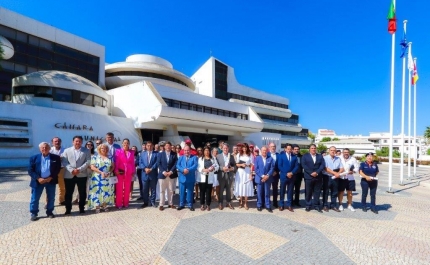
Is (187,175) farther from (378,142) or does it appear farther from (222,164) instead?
(378,142)

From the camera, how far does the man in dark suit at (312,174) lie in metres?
6.22

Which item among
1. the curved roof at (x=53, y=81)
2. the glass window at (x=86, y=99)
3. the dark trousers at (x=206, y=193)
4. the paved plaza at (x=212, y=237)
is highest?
the curved roof at (x=53, y=81)

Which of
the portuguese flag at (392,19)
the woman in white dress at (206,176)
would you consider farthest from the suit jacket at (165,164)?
the portuguese flag at (392,19)

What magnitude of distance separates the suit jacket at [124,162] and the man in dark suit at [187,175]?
1.36 m

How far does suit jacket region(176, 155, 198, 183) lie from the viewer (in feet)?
19.9

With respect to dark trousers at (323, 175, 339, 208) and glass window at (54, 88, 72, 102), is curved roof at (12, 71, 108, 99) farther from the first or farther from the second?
dark trousers at (323, 175, 339, 208)

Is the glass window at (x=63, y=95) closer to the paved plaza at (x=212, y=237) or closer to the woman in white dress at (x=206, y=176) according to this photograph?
the paved plaza at (x=212, y=237)

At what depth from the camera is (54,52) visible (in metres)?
23.2

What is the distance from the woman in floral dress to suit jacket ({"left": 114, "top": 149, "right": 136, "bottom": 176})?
271mm

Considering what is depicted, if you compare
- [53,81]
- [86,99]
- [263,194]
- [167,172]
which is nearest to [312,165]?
[263,194]

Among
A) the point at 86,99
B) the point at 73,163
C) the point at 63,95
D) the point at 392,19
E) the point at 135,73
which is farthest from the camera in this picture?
the point at 135,73

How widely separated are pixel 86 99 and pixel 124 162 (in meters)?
15.8

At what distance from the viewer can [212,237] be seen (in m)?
4.21

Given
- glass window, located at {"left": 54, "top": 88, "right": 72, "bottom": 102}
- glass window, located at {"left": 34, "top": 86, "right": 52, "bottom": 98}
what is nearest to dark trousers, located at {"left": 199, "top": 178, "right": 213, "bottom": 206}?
glass window, located at {"left": 54, "top": 88, "right": 72, "bottom": 102}
